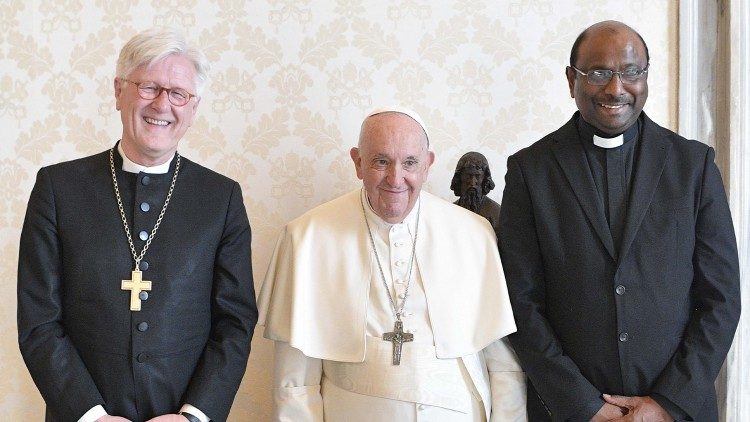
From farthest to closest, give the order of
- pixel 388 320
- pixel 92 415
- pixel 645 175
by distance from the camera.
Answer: pixel 388 320, pixel 645 175, pixel 92 415

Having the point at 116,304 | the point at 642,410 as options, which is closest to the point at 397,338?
the point at 642,410

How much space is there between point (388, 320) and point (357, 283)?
165mm

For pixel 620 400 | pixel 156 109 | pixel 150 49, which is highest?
pixel 150 49

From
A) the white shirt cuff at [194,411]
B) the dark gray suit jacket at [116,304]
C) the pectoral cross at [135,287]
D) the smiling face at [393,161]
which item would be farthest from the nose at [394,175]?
the white shirt cuff at [194,411]

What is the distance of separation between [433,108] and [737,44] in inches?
48.0

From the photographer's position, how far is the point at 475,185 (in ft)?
10.4

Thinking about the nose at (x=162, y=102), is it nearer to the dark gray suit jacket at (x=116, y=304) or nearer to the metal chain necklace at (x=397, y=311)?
the dark gray suit jacket at (x=116, y=304)

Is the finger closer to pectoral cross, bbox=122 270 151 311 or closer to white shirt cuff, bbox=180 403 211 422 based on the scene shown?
white shirt cuff, bbox=180 403 211 422

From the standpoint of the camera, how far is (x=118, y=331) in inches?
94.9

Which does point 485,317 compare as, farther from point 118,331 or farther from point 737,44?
point 737,44

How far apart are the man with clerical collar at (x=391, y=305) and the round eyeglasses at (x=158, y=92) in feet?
2.04

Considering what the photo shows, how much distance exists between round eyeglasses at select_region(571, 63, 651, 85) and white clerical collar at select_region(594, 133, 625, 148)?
202mm

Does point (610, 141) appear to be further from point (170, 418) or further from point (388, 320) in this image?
point (170, 418)

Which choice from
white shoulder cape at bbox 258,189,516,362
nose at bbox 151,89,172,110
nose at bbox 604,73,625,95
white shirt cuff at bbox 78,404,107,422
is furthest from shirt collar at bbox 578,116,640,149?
white shirt cuff at bbox 78,404,107,422
